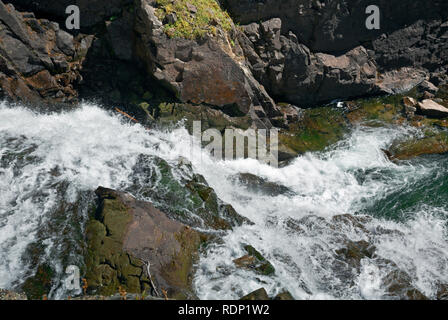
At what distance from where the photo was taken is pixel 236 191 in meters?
8.68

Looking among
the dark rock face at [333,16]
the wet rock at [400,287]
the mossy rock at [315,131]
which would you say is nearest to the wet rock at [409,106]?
the mossy rock at [315,131]

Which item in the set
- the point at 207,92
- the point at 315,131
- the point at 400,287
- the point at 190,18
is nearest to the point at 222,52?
the point at 207,92

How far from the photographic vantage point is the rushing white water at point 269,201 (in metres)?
6.18

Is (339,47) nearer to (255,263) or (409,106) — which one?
(409,106)

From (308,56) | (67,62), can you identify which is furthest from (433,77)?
(67,62)

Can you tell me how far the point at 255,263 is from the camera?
631 cm

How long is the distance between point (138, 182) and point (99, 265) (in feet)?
7.19

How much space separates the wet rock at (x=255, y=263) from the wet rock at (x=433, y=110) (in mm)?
7527

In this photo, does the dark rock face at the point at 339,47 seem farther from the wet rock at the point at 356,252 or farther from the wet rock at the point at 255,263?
the wet rock at the point at 255,263

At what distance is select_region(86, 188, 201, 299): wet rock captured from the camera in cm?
555

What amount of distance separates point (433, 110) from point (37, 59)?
420 inches

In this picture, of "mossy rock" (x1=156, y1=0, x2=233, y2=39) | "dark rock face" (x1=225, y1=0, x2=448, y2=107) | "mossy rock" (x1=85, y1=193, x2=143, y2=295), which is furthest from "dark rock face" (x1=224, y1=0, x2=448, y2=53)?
"mossy rock" (x1=85, y1=193, x2=143, y2=295)
